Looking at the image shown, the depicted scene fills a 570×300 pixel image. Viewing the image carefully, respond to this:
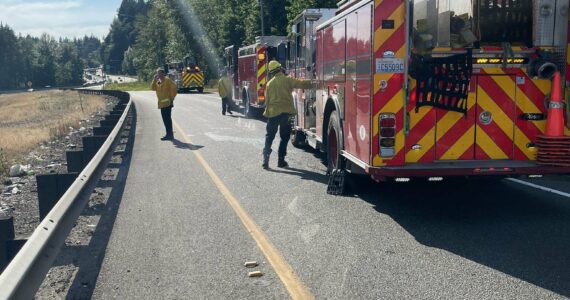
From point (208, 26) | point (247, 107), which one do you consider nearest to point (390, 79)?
point (247, 107)

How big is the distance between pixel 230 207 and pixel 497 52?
3.69 m

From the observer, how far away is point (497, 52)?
7.20 meters

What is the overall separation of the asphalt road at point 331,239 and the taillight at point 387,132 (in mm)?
849

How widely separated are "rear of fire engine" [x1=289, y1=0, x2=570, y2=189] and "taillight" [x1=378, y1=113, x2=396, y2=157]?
0.01 m

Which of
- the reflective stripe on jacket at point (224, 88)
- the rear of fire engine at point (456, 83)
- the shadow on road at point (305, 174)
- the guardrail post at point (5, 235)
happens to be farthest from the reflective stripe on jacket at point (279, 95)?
the reflective stripe on jacket at point (224, 88)

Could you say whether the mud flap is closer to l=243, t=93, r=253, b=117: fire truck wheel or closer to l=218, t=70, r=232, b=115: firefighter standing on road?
l=243, t=93, r=253, b=117: fire truck wheel

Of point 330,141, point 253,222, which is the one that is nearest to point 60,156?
point 330,141

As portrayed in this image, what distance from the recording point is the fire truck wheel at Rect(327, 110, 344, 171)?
28.9 feet

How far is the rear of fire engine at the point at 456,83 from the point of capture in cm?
702

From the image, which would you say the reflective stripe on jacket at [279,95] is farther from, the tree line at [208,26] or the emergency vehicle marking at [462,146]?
the tree line at [208,26]

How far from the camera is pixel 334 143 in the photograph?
31.0 feet

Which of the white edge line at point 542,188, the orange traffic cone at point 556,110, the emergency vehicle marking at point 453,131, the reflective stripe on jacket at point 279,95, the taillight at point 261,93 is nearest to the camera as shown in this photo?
the orange traffic cone at point 556,110

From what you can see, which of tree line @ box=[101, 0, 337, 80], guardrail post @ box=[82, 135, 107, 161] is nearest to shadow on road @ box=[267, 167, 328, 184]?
guardrail post @ box=[82, 135, 107, 161]

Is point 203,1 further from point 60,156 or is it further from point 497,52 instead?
point 497,52
